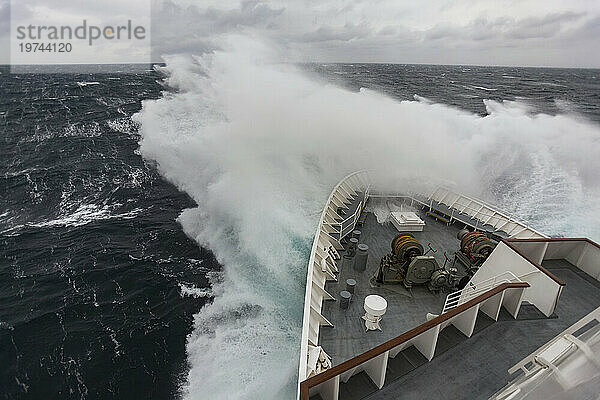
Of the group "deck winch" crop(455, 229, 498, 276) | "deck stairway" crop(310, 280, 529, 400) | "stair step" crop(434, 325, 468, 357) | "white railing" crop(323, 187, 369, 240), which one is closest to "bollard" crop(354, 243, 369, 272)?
"white railing" crop(323, 187, 369, 240)

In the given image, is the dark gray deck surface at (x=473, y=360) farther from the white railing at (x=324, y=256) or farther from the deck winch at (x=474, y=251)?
the deck winch at (x=474, y=251)

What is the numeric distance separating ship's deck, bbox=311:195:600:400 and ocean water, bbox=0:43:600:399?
10.0ft

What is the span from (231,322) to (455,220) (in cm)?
977

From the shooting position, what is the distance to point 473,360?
6.43 metres

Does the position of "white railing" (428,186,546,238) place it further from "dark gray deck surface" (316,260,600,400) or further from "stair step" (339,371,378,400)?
"stair step" (339,371,378,400)

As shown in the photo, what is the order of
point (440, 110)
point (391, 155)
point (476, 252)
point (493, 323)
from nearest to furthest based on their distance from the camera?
1. point (493, 323)
2. point (476, 252)
3. point (391, 155)
4. point (440, 110)

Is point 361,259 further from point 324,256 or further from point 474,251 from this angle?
point 474,251

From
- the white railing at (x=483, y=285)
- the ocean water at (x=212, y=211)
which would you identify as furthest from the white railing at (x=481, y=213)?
the white railing at (x=483, y=285)

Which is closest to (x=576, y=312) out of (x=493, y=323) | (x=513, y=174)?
(x=493, y=323)

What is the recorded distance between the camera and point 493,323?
24.3 feet

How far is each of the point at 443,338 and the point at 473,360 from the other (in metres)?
0.63

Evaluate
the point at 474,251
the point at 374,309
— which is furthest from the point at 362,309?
the point at 474,251

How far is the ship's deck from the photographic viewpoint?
5.91 m

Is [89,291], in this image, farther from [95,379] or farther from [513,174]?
[513,174]
